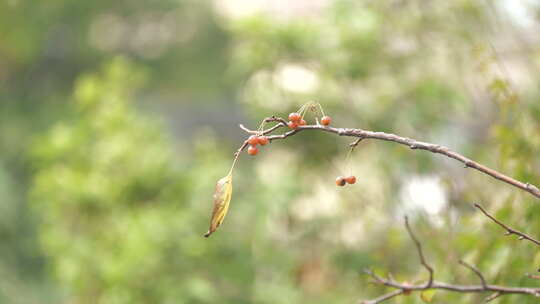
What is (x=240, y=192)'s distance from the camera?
9.27 feet

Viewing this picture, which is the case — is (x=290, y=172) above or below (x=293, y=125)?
above

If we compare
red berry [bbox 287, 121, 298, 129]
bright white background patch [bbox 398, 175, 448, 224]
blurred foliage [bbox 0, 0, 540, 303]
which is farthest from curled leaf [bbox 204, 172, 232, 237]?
bright white background patch [bbox 398, 175, 448, 224]

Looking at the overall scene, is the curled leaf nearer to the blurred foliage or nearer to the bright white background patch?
the blurred foliage

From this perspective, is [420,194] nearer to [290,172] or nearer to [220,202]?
[290,172]

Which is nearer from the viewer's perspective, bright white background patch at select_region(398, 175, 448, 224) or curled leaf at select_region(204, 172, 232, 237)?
curled leaf at select_region(204, 172, 232, 237)

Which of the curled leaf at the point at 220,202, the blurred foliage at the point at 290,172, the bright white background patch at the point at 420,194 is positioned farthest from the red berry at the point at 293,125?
the bright white background patch at the point at 420,194

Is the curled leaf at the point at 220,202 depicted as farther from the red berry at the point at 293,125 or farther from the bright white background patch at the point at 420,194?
the bright white background patch at the point at 420,194

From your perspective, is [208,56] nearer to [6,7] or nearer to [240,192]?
[6,7]

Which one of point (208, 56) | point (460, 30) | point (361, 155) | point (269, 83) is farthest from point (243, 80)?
point (208, 56)

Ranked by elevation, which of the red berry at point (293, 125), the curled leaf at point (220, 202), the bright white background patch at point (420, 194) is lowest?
the curled leaf at point (220, 202)

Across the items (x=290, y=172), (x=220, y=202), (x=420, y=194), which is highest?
(x=290, y=172)

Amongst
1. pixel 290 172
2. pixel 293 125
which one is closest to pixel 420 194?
pixel 290 172

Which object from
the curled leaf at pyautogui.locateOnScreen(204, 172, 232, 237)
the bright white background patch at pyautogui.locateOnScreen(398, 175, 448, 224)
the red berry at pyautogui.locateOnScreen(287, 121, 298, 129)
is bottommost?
the curled leaf at pyautogui.locateOnScreen(204, 172, 232, 237)

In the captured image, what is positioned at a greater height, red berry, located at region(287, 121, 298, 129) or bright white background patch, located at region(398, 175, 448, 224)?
bright white background patch, located at region(398, 175, 448, 224)
